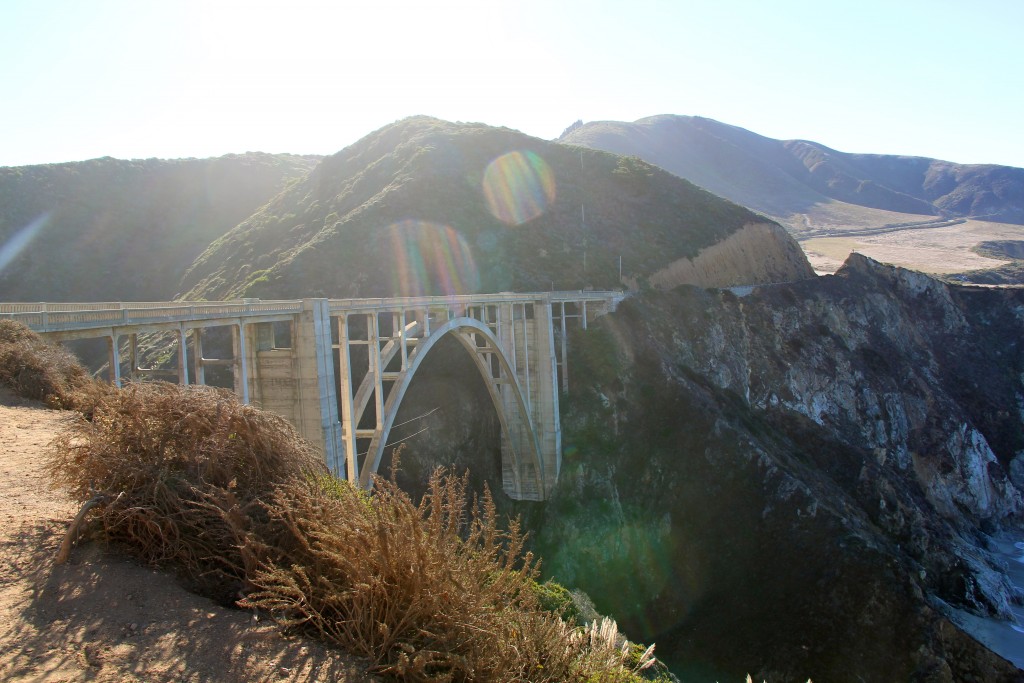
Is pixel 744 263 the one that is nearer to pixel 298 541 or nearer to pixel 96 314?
pixel 96 314

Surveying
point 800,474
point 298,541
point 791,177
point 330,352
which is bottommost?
point 800,474

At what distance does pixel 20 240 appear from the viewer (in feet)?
210

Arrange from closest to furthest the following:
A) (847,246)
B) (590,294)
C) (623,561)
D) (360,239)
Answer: (623,561) → (590,294) → (360,239) → (847,246)

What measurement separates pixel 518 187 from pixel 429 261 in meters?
17.2

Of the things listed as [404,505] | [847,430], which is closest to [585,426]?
[847,430]

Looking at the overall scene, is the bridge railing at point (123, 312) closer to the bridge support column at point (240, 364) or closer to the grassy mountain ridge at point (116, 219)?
the bridge support column at point (240, 364)

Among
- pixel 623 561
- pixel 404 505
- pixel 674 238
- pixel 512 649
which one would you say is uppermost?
pixel 674 238

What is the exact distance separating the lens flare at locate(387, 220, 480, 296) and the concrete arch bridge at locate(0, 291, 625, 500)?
489 inches

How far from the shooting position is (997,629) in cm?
2702

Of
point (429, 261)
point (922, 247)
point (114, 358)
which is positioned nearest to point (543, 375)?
point (429, 261)

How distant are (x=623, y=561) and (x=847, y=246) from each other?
93344mm

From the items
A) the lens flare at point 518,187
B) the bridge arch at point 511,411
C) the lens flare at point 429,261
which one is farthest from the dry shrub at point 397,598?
the lens flare at point 518,187

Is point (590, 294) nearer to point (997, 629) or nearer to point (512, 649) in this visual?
point (997, 629)

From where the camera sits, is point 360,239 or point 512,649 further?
point 360,239
